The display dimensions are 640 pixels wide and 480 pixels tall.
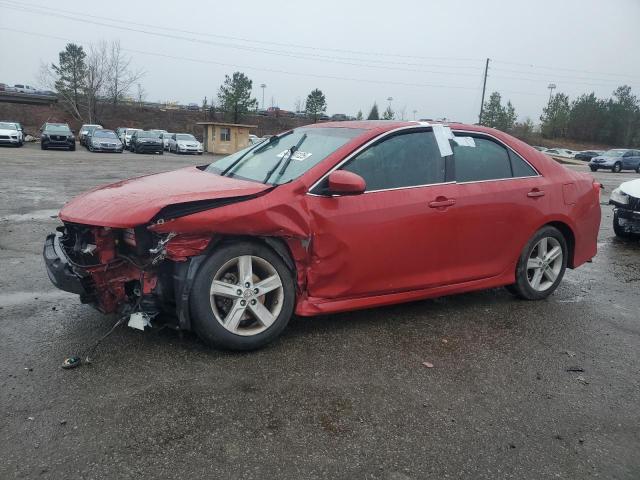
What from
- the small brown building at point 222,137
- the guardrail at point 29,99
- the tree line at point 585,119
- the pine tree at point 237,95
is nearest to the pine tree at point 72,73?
the guardrail at point 29,99

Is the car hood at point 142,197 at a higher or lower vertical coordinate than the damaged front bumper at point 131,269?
higher

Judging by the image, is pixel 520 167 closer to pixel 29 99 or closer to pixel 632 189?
pixel 632 189

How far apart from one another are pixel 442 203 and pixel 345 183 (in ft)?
3.17

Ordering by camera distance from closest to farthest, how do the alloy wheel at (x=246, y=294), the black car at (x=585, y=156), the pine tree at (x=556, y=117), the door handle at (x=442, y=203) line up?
the alloy wheel at (x=246, y=294) → the door handle at (x=442, y=203) → the black car at (x=585, y=156) → the pine tree at (x=556, y=117)

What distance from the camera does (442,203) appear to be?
4.20 metres

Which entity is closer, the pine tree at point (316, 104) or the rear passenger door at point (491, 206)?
the rear passenger door at point (491, 206)

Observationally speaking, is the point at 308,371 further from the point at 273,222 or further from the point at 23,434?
the point at 23,434

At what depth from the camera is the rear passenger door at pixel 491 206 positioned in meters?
4.37

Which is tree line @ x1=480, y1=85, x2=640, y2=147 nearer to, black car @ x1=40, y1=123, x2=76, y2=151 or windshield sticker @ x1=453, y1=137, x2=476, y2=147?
black car @ x1=40, y1=123, x2=76, y2=151

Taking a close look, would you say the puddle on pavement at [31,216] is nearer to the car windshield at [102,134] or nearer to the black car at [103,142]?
the black car at [103,142]

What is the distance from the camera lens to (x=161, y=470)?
2350 millimetres

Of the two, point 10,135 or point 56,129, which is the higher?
point 56,129

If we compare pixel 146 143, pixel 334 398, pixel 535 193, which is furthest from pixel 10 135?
pixel 334 398

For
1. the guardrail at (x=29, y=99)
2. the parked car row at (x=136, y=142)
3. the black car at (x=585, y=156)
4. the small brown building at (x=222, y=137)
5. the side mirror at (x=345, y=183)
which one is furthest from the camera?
the black car at (x=585, y=156)
